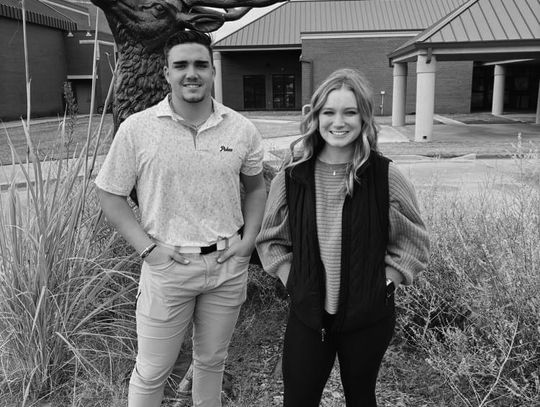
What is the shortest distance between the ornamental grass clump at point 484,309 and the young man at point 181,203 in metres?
1.21

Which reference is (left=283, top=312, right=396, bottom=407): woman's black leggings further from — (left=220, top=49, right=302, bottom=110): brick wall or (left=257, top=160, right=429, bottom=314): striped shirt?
(left=220, top=49, right=302, bottom=110): brick wall

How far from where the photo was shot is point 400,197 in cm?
202

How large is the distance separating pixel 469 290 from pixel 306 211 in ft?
5.26

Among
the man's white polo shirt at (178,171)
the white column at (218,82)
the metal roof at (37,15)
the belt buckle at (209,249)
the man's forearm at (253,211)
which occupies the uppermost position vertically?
the metal roof at (37,15)

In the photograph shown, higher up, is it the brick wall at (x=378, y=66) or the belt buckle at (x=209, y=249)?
the brick wall at (x=378, y=66)

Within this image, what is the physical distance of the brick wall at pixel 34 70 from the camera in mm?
27641

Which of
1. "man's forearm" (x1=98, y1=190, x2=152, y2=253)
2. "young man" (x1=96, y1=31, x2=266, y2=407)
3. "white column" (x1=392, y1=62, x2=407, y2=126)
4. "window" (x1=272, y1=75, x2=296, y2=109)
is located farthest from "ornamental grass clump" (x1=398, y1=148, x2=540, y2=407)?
"window" (x1=272, y1=75, x2=296, y2=109)

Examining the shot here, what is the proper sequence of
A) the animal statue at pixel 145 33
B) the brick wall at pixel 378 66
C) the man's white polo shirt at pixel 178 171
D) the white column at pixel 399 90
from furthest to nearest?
the brick wall at pixel 378 66, the white column at pixel 399 90, the animal statue at pixel 145 33, the man's white polo shirt at pixel 178 171

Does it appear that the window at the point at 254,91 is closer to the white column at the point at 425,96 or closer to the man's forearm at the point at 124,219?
the white column at the point at 425,96

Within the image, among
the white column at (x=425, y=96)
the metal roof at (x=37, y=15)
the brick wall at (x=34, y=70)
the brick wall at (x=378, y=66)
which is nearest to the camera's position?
the white column at (x=425, y=96)

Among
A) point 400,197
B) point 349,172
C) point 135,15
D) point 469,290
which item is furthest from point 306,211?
point 135,15

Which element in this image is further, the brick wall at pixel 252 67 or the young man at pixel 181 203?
the brick wall at pixel 252 67

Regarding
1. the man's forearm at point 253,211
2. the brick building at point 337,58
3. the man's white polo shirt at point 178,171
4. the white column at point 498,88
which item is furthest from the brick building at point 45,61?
the man's white polo shirt at point 178,171

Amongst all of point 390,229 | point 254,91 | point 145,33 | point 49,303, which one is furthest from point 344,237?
point 254,91
